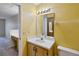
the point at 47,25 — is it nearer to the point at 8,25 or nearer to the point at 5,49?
the point at 8,25

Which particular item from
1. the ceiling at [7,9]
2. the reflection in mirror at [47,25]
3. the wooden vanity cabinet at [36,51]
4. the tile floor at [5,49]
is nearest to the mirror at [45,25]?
the reflection in mirror at [47,25]

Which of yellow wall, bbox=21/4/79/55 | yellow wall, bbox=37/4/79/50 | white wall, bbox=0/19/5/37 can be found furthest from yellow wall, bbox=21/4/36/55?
white wall, bbox=0/19/5/37

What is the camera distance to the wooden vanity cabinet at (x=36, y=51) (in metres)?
1.67

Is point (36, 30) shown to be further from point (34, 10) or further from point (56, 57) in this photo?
point (56, 57)

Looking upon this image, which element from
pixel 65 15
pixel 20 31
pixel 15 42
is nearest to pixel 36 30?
pixel 20 31

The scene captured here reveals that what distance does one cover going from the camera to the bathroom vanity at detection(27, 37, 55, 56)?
166 cm

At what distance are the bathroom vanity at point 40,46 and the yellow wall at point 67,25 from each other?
0.37 ft

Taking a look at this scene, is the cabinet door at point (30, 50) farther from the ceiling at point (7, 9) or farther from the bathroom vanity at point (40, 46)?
the ceiling at point (7, 9)

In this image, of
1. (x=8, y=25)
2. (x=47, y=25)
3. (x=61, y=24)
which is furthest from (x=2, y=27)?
(x=61, y=24)

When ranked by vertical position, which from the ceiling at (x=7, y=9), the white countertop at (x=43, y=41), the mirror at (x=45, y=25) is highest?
the ceiling at (x=7, y=9)

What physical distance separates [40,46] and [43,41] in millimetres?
84

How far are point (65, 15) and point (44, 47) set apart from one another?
0.49m

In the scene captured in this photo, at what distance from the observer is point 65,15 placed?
1639 millimetres

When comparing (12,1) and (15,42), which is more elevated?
(12,1)
